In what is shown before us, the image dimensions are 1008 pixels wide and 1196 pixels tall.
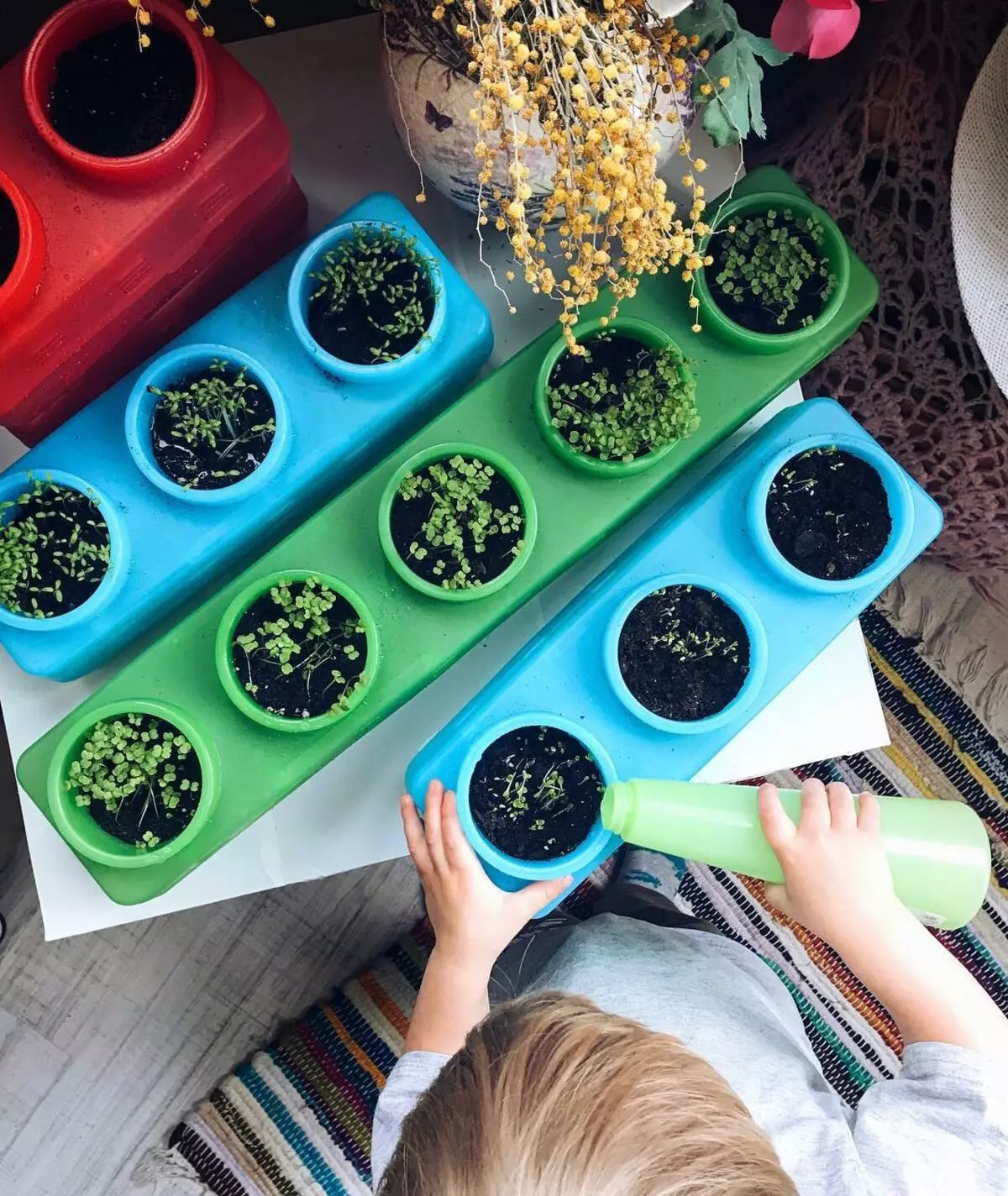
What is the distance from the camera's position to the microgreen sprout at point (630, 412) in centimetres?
89

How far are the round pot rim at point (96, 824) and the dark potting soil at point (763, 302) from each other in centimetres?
64

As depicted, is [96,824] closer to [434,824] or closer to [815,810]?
[434,824]

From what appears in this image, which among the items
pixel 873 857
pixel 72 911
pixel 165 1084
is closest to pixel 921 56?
pixel 873 857

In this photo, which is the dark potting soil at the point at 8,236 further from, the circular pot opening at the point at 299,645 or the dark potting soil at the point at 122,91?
the circular pot opening at the point at 299,645

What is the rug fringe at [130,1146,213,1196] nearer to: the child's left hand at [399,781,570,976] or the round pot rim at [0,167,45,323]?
the child's left hand at [399,781,570,976]

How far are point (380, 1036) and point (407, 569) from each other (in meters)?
0.78

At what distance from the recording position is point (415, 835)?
2.96 feet

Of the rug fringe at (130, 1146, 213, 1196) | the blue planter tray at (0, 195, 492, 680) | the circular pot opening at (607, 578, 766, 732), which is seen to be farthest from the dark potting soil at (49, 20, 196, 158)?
the rug fringe at (130, 1146, 213, 1196)

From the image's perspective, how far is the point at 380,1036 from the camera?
134 centimetres

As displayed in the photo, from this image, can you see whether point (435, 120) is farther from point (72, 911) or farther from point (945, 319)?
point (72, 911)

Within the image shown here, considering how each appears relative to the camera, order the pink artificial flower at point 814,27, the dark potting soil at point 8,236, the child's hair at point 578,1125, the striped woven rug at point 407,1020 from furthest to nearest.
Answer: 1. the striped woven rug at point 407,1020
2. the dark potting soil at point 8,236
3. the child's hair at point 578,1125
4. the pink artificial flower at point 814,27

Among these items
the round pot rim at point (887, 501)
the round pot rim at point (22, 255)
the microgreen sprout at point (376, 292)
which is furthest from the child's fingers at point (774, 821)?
the round pot rim at point (22, 255)

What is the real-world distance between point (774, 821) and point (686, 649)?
0.18 meters

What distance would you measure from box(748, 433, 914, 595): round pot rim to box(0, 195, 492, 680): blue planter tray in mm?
306
